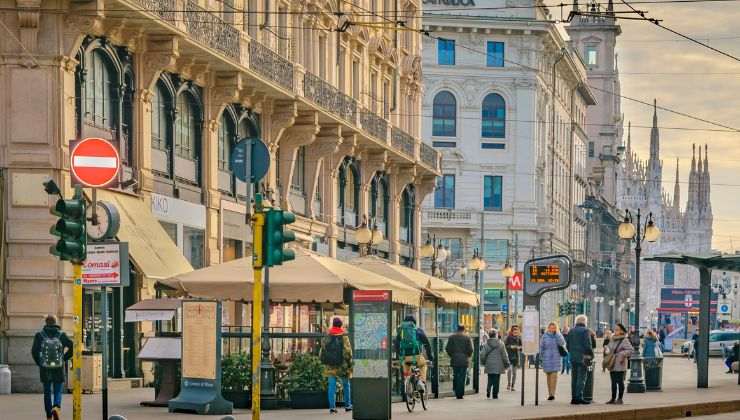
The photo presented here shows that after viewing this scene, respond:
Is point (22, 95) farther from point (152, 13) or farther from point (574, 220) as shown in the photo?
point (574, 220)

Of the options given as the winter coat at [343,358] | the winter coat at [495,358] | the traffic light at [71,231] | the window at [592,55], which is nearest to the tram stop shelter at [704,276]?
the winter coat at [495,358]

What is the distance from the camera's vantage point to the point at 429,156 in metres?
65.4

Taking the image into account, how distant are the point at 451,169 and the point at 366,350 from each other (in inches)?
2743

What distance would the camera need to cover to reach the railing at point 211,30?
36.7m

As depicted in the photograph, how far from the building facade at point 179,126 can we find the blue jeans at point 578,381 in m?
8.54

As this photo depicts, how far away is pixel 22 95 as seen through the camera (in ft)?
103

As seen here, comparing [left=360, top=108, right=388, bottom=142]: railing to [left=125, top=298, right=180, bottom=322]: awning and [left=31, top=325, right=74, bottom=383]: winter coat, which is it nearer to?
[left=125, top=298, right=180, bottom=322]: awning

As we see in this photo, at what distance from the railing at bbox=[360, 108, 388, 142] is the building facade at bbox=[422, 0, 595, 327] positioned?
117 ft

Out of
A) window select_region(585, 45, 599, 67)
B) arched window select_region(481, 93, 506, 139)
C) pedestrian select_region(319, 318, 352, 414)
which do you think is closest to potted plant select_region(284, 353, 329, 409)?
pedestrian select_region(319, 318, 352, 414)

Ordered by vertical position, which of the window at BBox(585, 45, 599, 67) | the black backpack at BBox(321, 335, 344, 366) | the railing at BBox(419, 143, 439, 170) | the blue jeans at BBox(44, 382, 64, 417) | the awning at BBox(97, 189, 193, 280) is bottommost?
the blue jeans at BBox(44, 382, 64, 417)

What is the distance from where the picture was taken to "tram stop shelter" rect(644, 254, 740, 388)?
37.6 meters

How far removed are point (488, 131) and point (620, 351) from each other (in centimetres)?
6304

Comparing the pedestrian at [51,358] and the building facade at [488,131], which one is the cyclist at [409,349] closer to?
the pedestrian at [51,358]

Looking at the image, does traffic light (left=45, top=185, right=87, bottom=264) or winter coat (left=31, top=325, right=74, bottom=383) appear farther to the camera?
winter coat (left=31, top=325, right=74, bottom=383)
